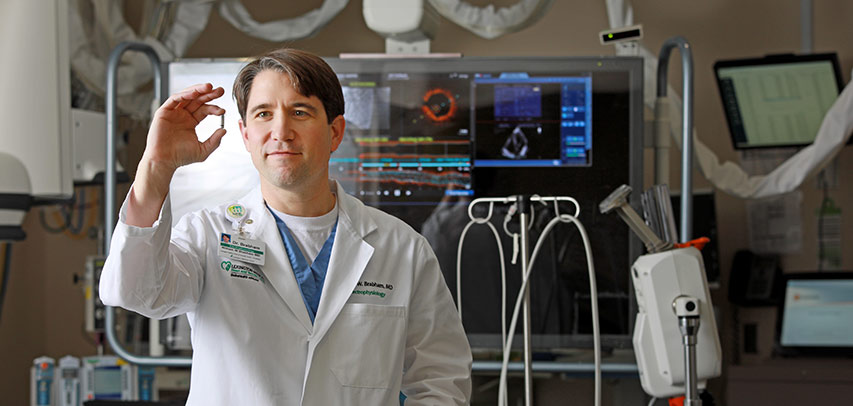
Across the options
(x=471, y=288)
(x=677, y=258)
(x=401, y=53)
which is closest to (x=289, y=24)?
(x=401, y=53)

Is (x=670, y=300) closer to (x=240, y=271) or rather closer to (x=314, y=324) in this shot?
(x=314, y=324)

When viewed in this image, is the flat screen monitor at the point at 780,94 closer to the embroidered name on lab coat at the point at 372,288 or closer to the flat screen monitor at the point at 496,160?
the flat screen monitor at the point at 496,160

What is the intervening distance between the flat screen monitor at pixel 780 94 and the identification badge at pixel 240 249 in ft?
8.51

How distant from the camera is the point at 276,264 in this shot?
5.47 feet

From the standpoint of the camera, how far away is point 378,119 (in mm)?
3025

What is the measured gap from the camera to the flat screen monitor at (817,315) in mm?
3412

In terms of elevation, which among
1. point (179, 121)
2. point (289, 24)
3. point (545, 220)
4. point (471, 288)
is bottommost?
point (471, 288)

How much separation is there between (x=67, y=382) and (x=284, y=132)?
241 cm

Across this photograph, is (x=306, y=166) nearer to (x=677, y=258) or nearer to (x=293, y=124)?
(x=293, y=124)

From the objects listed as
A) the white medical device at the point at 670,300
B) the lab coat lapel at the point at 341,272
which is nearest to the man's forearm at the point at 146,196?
the lab coat lapel at the point at 341,272

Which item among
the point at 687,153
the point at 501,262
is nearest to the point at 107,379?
the point at 501,262

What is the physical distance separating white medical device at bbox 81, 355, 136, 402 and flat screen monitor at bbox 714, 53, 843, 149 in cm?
266

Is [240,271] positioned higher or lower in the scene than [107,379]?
higher

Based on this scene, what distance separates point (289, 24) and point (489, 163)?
1272mm
